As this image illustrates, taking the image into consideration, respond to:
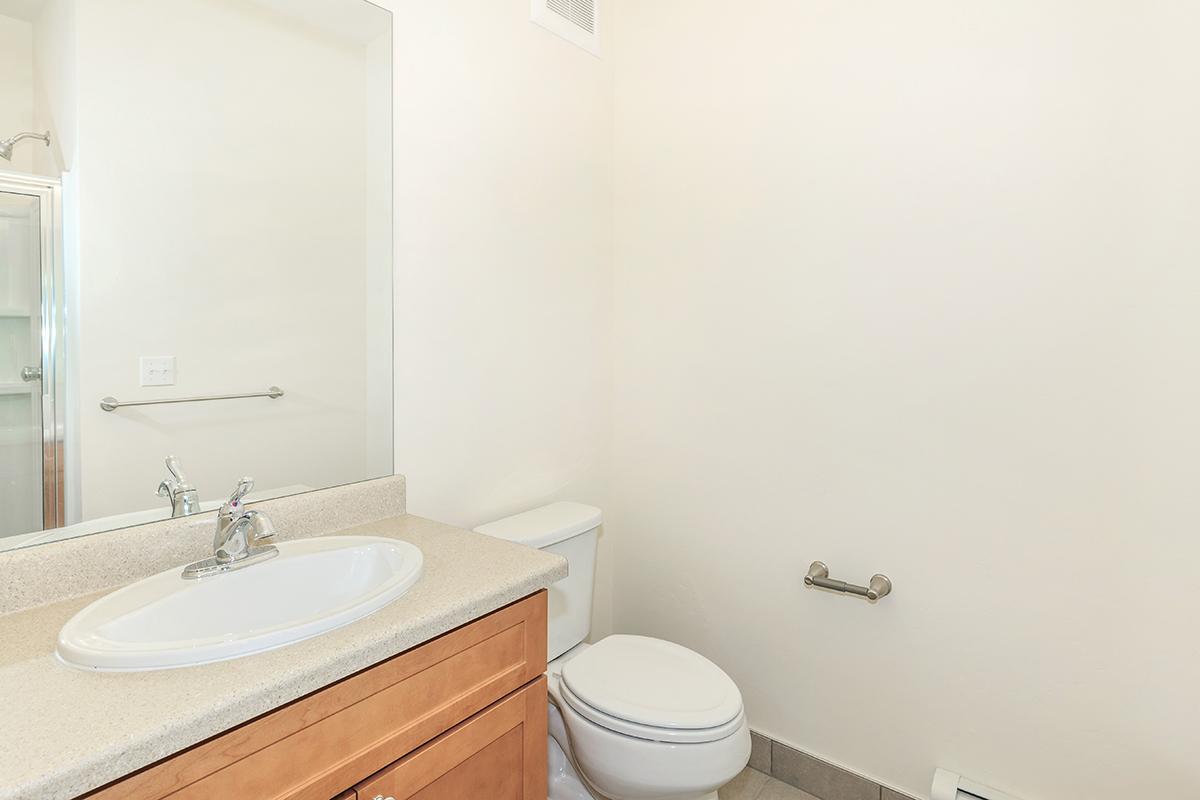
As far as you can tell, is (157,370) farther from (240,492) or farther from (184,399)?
(240,492)

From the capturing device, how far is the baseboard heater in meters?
1.57

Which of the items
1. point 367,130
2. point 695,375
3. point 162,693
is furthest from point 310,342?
point 695,375

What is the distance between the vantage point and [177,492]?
4.03 feet

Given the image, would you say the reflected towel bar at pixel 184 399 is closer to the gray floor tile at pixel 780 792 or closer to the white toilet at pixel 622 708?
the white toilet at pixel 622 708

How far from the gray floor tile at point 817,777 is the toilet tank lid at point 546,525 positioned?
876mm

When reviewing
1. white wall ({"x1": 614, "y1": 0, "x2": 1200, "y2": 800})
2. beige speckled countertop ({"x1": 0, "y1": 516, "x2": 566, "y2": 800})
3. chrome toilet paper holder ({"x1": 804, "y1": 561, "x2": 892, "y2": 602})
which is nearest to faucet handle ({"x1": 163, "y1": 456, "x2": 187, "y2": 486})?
beige speckled countertop ({"x1": 0, "y1": 516, "x2": 566, "y2": 800})

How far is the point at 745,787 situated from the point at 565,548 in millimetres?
881

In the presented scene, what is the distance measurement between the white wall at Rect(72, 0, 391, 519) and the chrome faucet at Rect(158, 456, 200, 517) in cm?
2

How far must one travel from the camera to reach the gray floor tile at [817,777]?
1.79m

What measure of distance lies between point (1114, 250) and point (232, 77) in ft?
6.12

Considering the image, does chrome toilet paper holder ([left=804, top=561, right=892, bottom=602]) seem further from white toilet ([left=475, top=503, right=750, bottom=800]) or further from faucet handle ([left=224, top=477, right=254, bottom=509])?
faucet handle ([left=224, top=477, right=254, bottom=509])

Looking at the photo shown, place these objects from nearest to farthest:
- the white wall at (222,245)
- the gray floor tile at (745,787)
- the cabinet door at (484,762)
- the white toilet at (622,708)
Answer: the cabinet door at (484,762) < the white wall at (222,245) < the white toilet at (622,708) < the gray floor tile at (745,787)

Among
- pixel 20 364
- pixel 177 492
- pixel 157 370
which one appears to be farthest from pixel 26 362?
pixel 177 492

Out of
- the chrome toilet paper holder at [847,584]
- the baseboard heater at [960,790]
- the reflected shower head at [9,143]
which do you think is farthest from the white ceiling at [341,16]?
the baseboard heater at [960,790]
